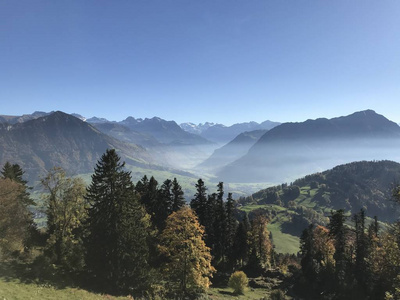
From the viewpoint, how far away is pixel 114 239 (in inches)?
1655

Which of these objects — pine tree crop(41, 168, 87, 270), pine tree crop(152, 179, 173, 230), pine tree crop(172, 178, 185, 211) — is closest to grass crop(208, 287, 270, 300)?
pine tree crop(152, 179, 173, 230)

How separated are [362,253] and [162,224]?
57.8 metres

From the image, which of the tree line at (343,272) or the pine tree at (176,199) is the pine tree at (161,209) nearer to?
the pine tree at (176,199)

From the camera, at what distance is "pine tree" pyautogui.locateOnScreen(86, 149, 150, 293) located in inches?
1651

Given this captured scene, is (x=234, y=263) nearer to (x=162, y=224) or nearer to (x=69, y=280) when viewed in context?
(x=162, y=224)

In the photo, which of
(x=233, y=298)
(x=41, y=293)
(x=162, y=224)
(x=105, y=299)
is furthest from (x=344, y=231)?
(x=41, y=293)

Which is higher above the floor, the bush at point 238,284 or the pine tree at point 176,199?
the pine tree at point 176,199

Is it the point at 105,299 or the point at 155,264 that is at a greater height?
the point at 105,299

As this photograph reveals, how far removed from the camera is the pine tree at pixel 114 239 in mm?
41938

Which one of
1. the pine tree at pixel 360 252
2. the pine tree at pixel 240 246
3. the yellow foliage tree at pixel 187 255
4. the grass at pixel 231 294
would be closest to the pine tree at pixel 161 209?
the grass at pixel 231 294

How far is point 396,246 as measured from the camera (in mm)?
23812

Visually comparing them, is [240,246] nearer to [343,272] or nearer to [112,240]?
[343,272]

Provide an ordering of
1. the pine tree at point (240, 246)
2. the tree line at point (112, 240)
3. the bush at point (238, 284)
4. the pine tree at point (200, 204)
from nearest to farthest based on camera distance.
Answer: the tree line at point (112, 240)
the bush at point (238, 284)
the pine tree at point (200, 204)
the pine tree at point (240, 246)

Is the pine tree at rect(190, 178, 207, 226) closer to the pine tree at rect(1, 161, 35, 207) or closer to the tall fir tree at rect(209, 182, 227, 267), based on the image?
the tall fir tree at rect(209, 182, 227, 267)
